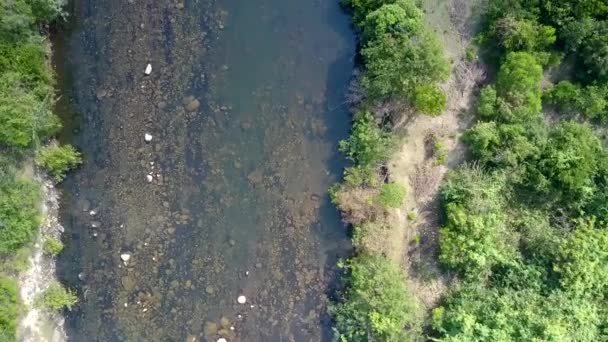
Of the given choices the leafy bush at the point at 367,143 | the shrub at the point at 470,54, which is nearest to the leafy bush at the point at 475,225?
the leafy bush at the point at 367,143

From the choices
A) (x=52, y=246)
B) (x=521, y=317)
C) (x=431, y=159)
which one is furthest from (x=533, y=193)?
(x=52, y=246)

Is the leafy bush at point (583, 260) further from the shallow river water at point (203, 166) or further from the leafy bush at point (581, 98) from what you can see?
the shallow river water at point (203, 166)

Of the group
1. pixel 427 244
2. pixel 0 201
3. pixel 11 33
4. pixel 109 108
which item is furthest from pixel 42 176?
pixel 427 244

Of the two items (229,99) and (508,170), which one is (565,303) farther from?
(229,99)

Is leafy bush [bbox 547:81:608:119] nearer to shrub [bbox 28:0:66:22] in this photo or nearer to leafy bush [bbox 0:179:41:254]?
shrub [bbox 28:0:66:22]

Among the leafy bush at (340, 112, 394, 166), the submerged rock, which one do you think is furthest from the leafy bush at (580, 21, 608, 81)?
the submerged rock

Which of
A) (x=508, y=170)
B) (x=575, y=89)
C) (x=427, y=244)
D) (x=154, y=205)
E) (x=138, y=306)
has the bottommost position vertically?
(x=138, y=306)
